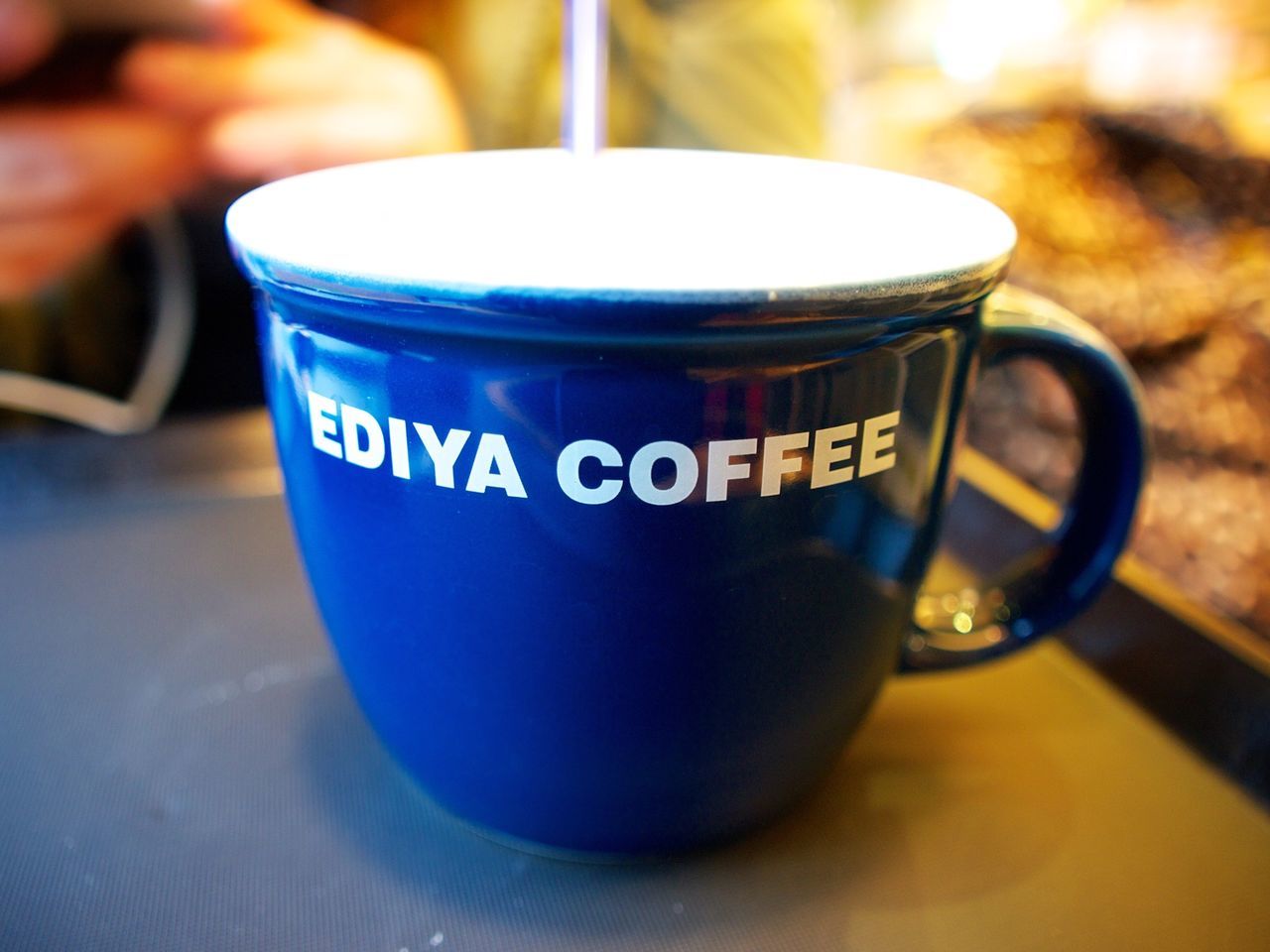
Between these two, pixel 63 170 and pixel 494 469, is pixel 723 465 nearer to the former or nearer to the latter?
pixel 494 469

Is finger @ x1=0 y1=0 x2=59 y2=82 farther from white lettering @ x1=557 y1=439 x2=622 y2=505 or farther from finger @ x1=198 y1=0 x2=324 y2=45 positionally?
white lettering @ x1=557 y1=439 x2=622 y2=505

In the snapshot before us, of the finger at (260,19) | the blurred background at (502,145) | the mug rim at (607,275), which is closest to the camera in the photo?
the mug rim at (607,275)

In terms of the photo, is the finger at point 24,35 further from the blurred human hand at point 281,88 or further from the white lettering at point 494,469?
the white lettering at point 494,469

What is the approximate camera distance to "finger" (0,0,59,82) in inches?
22.2

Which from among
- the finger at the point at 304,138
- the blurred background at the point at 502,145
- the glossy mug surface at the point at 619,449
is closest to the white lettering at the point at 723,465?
the glossy mug surface at the point at 619,449

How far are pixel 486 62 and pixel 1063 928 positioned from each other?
65cm

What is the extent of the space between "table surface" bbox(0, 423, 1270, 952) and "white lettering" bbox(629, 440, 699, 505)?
0.12m

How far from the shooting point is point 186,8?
58cm

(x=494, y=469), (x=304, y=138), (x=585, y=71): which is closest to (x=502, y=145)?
(x=304, y=138)

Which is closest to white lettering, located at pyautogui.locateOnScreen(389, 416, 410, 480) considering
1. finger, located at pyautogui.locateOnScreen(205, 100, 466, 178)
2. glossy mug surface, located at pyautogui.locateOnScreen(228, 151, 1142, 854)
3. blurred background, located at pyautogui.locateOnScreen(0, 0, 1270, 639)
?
glossy mug surface, located at pyautogui.locateOnScreen(228, 151, 1142, 854)

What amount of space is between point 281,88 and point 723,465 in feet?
1.71

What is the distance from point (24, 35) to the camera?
571mm

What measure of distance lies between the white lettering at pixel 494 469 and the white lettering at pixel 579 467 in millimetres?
10

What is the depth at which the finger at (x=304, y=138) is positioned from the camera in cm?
62
